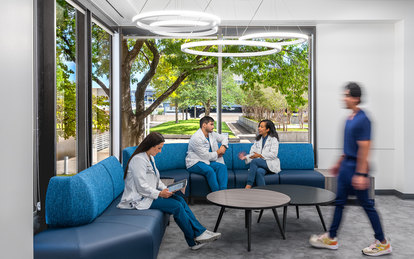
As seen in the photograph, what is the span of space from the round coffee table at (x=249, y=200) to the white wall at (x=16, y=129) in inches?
94.8

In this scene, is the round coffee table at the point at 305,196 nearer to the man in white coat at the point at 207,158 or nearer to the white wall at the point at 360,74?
the man in white coat at the point at 207,158

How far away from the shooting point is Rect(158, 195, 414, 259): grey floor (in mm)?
4449

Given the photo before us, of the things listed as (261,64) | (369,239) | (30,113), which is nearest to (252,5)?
(261,64)

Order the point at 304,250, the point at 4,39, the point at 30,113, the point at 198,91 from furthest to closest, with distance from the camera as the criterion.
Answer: the point at 198,91 < the point at 304,250 < the point at 30,113 < the point at 4,39

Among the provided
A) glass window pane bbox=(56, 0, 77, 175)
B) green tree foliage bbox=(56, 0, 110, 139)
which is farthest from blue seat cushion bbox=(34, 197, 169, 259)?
green tree foliage bbox=(56, 0, 110, 139)

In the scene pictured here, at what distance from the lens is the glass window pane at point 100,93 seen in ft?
21.8

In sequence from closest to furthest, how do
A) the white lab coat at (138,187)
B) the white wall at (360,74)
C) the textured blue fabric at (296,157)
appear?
the white lab coat at (138,187), the textured blue fabric at (296,157), the white wall at (360,74)

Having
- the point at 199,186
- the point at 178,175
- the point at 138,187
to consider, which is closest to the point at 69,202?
the point at 138,187

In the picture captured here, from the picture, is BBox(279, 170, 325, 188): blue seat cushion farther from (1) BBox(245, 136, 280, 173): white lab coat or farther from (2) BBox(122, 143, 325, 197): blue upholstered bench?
(1) BBox(245, 136, 280, 173): white lab coat

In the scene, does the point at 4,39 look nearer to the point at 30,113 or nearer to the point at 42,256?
the point at 30,113

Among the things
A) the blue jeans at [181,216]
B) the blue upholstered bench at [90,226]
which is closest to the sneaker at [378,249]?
the blue jeans at [181,216]

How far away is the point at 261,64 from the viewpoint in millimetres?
8156

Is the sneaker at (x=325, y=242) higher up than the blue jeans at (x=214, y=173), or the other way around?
the blue jeans at (x=214, y=173)

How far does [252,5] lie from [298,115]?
231cm
